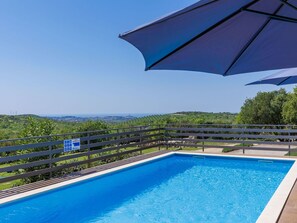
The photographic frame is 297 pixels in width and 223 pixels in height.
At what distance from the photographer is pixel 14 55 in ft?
62.1

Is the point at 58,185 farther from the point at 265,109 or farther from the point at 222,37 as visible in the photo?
the point at 265,109

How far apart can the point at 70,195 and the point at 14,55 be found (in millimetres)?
15676

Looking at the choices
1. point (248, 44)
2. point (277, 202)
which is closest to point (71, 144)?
point (277, 202)

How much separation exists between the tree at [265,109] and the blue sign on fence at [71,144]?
1737cm

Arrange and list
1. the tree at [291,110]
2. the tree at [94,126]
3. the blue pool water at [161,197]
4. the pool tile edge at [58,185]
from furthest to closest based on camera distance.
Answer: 1. the tree at [291,110]
2. the tree at [94,126]
3. the pool tile edge at [58,185]
4. the blue pool water at [161,197]

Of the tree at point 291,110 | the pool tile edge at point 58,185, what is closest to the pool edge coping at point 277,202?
the pool tile edge at point 58,185

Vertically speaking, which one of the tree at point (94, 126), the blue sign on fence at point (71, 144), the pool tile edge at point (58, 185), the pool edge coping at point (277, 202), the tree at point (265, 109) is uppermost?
the tree at point (265, 109)

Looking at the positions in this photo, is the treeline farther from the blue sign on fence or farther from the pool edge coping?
the blue sign on fence

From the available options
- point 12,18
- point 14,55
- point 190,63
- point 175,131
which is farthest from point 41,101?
point 190,63

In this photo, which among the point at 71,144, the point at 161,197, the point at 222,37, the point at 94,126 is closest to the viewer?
the point at 222,37

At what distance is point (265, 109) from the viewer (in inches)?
853

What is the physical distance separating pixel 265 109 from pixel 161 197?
17.8 meters

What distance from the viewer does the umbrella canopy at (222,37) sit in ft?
7.48

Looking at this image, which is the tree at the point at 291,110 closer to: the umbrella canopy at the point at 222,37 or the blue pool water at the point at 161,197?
the blue pool water at the point at 161,197
